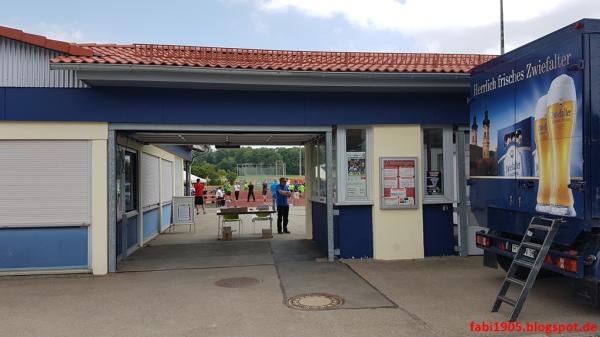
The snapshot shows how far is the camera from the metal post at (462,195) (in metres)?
8.55

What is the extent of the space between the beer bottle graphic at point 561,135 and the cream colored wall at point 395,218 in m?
3.37

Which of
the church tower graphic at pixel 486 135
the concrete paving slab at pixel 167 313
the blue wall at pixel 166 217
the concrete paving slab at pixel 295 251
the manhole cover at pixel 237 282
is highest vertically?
the church tower graphic at pixel 486 135

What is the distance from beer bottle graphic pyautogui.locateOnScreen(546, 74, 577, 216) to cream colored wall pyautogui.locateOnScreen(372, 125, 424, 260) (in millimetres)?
3373

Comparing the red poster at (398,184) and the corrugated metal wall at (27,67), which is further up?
the corrugated metal wall at (27,67)

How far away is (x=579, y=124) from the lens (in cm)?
477

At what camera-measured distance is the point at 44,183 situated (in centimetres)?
743

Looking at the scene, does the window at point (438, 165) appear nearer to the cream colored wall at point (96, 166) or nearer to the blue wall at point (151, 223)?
the cream colored wall at point (96, 166)

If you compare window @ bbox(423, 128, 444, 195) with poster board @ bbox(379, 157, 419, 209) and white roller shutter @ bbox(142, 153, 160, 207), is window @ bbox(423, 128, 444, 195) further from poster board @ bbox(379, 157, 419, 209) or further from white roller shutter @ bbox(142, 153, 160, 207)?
white roller shutter @ bbox(142, 153, 160, 207)

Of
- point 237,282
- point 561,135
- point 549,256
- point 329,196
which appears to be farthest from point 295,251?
point 561,135

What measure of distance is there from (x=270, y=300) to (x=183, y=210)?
7.80 m

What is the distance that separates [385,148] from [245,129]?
2616 mm

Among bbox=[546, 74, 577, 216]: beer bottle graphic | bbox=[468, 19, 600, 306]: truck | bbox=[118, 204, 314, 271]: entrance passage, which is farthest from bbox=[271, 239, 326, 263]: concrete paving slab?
bbox=[546, 74, 577, 216]: beer bottle graphic

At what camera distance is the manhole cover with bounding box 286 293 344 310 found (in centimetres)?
550

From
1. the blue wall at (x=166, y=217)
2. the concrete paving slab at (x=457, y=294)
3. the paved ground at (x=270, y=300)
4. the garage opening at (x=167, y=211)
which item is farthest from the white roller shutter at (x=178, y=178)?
the concrete paving slab at (x=457, y=294)
